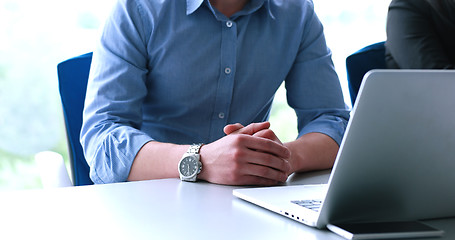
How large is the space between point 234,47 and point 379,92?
0.83 m

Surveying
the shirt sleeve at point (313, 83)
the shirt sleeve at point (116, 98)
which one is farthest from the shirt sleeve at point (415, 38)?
the shirt sleeve at point (116, 98)

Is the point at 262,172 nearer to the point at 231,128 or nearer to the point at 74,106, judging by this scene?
the point at 231,128

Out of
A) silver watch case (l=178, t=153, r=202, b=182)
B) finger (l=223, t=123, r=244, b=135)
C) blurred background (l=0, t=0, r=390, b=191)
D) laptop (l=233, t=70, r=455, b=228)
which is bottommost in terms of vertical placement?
blurred background (l=0, t=0, r=390, b=191)

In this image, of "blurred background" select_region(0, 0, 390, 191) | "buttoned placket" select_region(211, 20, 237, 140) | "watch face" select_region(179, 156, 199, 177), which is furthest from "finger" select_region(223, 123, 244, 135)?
"blurred background" select_region(0, 0, 390, 191)

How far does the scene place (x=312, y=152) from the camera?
1227mm

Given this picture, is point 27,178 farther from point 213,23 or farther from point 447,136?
point 447,136

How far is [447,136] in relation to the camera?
72 cm

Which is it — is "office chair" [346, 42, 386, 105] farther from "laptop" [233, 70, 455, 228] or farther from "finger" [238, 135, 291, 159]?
"laptop" [233, 70, 455, 228]

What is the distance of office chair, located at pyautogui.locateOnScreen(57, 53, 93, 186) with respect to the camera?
149 centimetres

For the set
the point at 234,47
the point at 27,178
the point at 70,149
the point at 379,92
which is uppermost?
the point at 379,92

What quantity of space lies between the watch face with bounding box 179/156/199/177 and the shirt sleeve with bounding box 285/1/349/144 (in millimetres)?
455

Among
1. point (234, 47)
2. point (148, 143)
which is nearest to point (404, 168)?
point (148, 143)

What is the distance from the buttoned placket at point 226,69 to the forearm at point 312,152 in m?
0.24

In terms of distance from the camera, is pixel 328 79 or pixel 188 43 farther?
pixel 328 79
